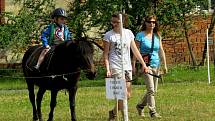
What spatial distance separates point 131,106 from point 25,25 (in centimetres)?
1035

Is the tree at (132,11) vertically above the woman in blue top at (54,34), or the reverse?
the tree at (132,11)

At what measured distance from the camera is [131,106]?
14055 mm

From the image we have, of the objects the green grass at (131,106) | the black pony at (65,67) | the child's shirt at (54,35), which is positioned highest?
the child's shirt at (54,35)

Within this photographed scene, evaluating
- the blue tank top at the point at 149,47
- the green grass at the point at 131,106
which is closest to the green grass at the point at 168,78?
the green grass at the point at 131,106

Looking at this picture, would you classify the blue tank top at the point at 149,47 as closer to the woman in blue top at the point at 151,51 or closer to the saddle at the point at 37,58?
the woman in blue top at the point at 151,51

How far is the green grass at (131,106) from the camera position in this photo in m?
12.1

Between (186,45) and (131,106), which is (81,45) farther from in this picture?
(186,45)

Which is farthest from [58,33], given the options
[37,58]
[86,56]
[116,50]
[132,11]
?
[132,11]

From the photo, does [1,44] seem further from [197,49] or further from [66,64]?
[66,64]

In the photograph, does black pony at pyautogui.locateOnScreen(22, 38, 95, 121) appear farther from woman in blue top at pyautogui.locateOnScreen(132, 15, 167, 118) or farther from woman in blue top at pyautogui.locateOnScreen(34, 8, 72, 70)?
woman in blue top at pyautogui.locateOnScreen(132, 15, 167, 118)

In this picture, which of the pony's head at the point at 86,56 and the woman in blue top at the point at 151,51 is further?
the woman in blue top at the point at 151,51

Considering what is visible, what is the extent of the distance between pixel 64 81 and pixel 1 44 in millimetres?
13176

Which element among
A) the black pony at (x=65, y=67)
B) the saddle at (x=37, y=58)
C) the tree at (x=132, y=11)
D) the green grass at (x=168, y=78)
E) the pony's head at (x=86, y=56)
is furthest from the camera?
the green grass at (x=168, y=78)

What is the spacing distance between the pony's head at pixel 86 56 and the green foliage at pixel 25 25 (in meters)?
12.6
